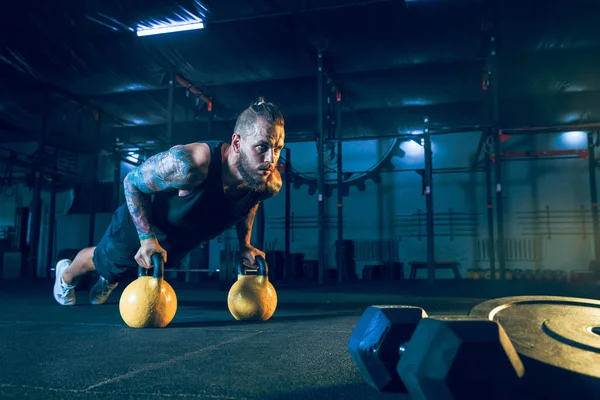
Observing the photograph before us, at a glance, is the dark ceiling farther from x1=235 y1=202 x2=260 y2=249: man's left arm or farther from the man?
the man

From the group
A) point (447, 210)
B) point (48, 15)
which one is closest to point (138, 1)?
point (48, 15)

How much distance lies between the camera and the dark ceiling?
4656mm

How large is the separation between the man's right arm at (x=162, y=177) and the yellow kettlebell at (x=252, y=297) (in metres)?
0.44

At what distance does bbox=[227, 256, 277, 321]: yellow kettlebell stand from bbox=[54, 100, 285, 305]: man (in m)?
0.10

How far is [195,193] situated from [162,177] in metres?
0.17

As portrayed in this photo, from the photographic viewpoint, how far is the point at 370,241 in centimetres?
742

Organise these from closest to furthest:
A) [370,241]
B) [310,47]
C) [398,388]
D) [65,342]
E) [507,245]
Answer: [398,388]
[65,342]
[310,47]
[507,245]
[370,241]

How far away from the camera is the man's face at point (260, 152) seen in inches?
66.0

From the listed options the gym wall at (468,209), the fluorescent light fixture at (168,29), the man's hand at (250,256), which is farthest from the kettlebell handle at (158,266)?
the gym wall at (468,209)

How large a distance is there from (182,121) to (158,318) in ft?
18.9

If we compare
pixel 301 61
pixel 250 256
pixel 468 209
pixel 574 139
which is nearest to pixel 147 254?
pixel 250 256

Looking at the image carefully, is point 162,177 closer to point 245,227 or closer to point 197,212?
point 197,212

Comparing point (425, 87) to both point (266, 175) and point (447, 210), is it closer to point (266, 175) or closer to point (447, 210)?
point (447, 210)

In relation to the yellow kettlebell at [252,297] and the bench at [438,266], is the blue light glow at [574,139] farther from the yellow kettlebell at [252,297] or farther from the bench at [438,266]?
the yellow kettlebell at [252,297]
